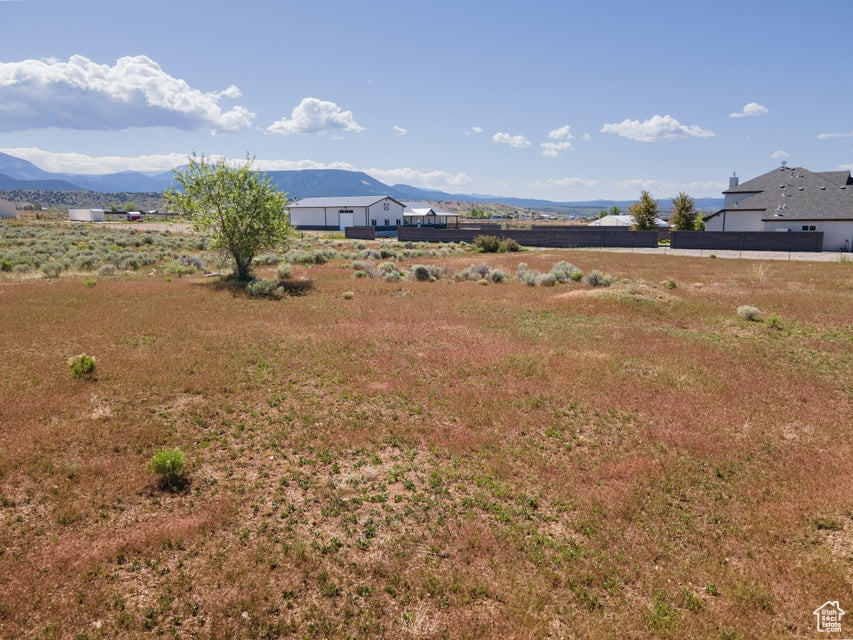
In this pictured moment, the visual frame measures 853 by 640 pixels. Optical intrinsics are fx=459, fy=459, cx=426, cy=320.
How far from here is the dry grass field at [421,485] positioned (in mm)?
5590

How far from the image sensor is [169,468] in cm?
791

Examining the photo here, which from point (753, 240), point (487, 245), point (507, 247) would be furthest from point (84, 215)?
point (753, 240)

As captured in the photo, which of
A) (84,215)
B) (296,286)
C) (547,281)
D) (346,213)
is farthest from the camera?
(84,215)

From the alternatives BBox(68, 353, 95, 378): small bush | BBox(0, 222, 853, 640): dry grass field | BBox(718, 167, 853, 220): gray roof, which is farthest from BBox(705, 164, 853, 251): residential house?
BBox(68, 353, 95, 378): small bush

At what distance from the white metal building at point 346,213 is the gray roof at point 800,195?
196 feet

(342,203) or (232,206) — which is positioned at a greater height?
(342,203)

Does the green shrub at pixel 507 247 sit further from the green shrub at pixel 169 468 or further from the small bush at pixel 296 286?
the green shrub at pixel 169 468

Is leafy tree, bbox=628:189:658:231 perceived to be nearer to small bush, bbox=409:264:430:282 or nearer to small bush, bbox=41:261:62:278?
small bush, bbox=409:264:430:282

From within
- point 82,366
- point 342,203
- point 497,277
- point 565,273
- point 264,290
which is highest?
point 342,203

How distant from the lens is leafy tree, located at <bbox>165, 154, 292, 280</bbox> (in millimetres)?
27281

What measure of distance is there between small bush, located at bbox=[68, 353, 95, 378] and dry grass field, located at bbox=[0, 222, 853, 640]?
28 centimetres

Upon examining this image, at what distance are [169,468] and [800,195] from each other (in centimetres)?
7057

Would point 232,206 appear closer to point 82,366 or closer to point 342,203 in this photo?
point 82,366

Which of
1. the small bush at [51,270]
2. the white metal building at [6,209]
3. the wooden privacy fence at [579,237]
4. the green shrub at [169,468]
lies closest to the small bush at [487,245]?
the wooden privacy fence at [579,237]
